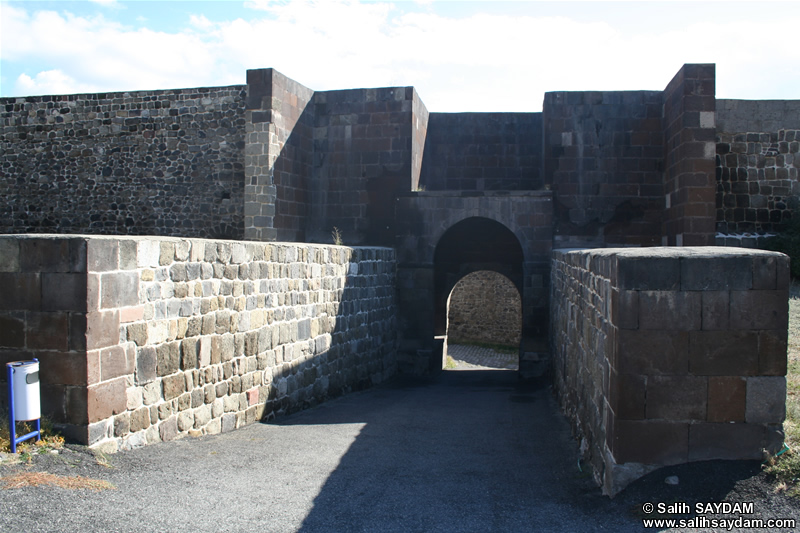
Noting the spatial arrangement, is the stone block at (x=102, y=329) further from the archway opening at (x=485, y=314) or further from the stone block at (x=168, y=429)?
the archway opening at (x=485, y=314)

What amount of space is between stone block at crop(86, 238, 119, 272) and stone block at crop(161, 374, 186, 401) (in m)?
1.22

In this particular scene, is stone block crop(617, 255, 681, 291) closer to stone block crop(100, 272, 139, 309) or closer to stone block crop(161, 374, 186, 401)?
stone block crop(100, 272, 139, 309)

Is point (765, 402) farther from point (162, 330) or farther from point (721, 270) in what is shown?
point (162, 330)

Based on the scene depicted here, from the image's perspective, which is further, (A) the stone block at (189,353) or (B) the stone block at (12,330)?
(A) the stone block at (189,353)

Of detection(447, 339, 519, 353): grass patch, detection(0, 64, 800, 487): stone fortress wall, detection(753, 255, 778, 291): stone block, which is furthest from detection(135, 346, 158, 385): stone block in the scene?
detection(447, 339, 519, 353): grass patch

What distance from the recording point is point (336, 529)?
13.8 ft

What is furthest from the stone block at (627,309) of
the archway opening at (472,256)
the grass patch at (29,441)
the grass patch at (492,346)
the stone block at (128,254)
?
the grass patch at (492,346)

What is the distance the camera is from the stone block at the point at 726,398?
4426 mm

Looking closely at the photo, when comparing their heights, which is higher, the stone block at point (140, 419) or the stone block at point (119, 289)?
the stone block at point (119, 289)

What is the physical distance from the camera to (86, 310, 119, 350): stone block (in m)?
5.00

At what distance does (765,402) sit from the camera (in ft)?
14.5

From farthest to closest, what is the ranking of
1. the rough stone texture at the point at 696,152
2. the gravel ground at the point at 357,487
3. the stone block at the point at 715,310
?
1. the rough stone texture at the point at 696,152
2. the stone block at the point at 715,310
3. the gravel ground at the point at 357,487

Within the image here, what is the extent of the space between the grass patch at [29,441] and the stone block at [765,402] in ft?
16.2

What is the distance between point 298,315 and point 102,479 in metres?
4.07
